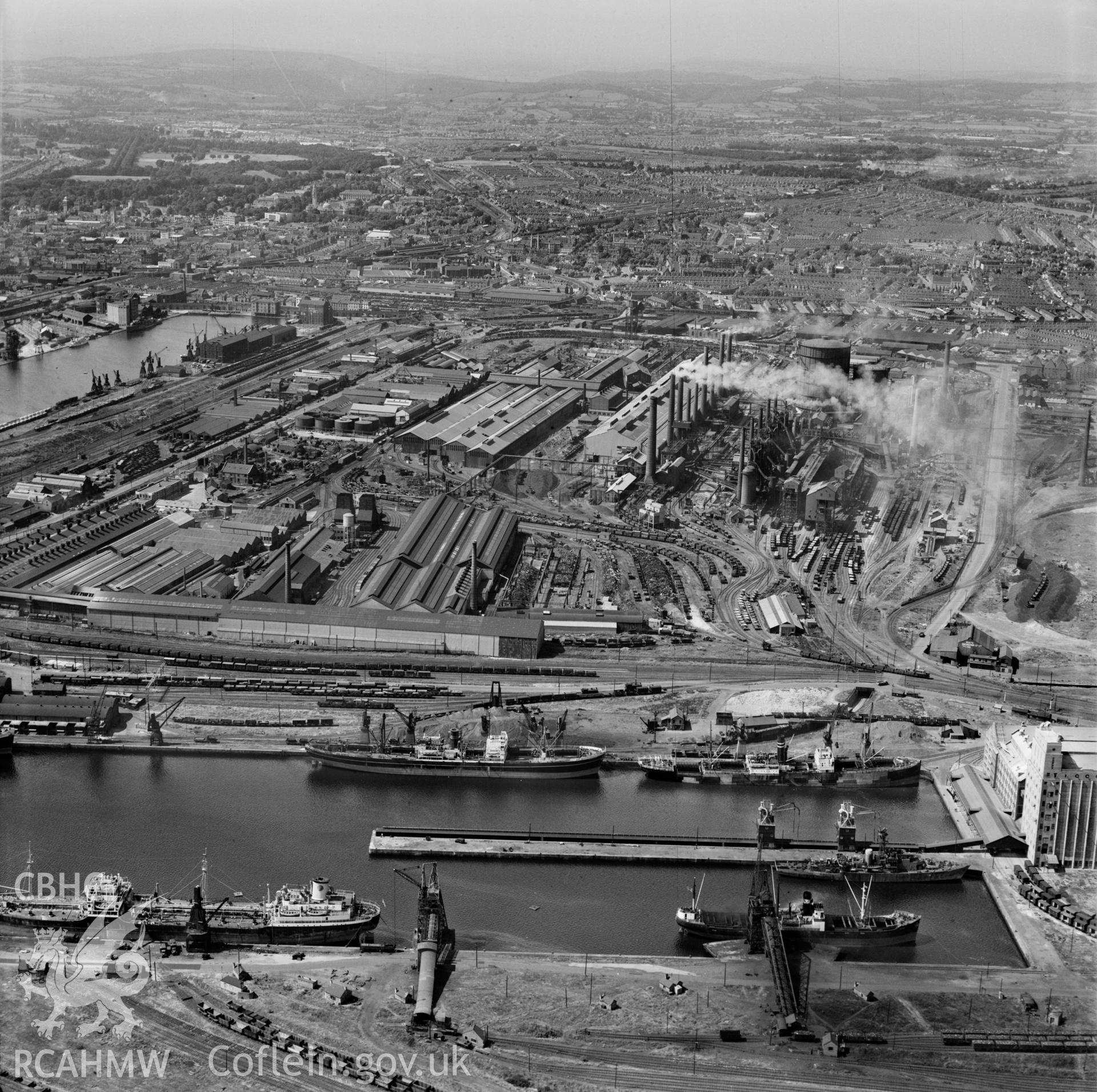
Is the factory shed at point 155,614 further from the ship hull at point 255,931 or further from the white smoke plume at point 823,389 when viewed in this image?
the white smoke plume at point 823,389

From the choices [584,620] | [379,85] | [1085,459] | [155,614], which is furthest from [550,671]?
[379,85]

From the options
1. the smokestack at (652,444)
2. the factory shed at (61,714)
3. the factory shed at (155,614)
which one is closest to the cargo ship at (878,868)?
the factory shed at (61,714)

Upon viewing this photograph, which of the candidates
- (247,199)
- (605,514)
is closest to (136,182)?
(247,199)

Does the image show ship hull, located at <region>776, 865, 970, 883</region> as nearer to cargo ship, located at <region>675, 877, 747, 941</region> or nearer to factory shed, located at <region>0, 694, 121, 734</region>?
cargo ship, located at <region>675, 877, 747, 941</region>

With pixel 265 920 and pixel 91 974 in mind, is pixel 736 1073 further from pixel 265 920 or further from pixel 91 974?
pixel 91 974

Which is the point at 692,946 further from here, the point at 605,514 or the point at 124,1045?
the point at 605,514

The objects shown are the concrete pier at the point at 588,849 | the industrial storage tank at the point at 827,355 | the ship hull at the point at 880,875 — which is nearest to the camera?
the ship hull at the point at 880,875
